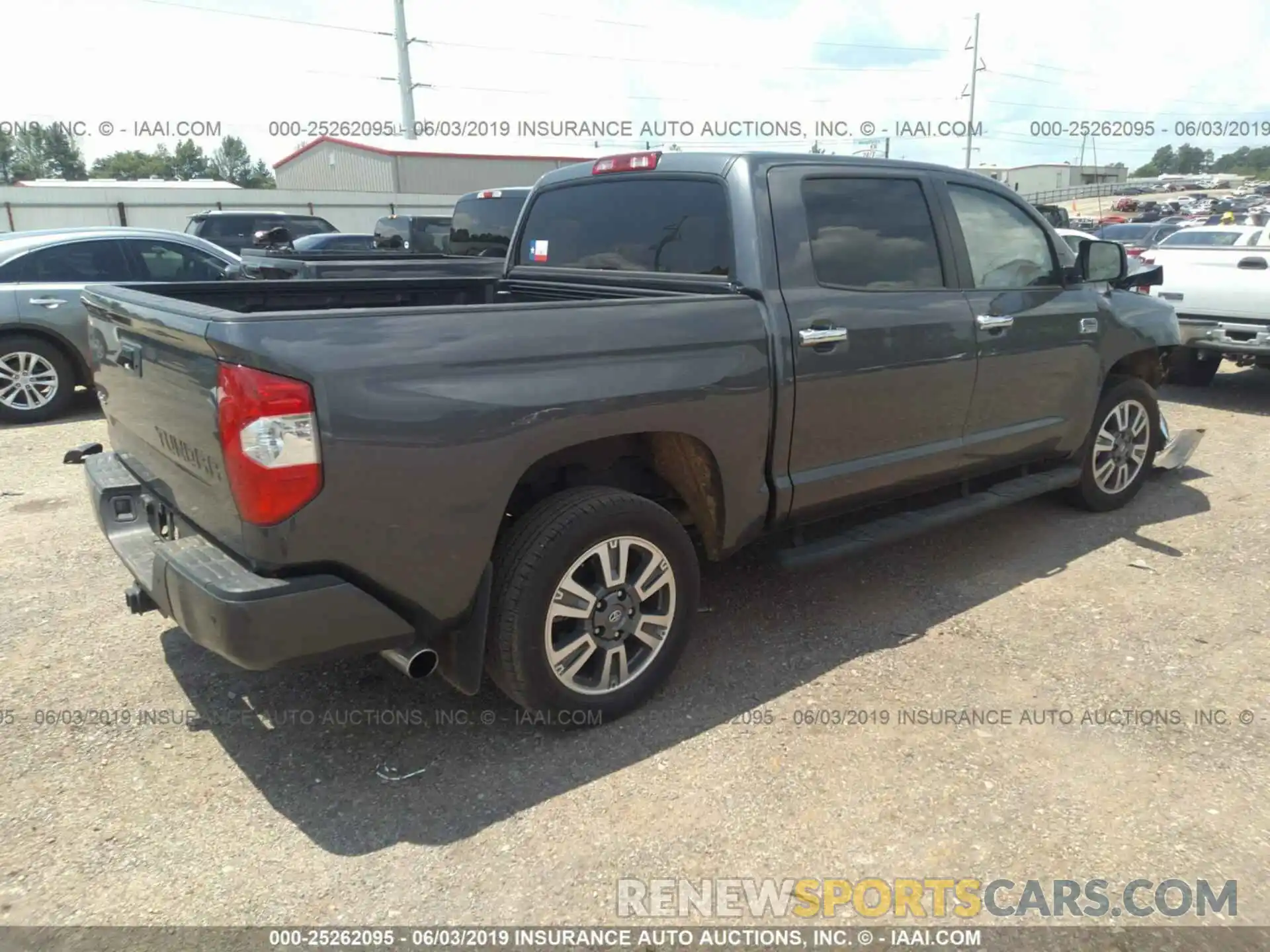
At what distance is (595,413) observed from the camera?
3.01 metres

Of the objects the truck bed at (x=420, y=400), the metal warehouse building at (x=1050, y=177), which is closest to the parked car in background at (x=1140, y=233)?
the truck bed at (x=420, y=400)

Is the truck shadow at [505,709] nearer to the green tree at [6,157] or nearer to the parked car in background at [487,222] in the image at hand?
the parked car in background at [487,222]

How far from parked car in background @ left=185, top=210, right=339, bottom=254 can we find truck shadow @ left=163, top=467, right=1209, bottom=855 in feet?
46.2

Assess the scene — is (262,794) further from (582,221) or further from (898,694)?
(582,221)

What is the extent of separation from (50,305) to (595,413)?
6.90 metres

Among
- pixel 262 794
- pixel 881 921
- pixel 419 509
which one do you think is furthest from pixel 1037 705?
pixel 262 794

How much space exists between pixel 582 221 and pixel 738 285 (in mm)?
1080

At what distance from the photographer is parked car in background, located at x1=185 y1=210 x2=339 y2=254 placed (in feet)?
53.5

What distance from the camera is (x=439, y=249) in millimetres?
14117

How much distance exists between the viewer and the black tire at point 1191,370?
941 cm

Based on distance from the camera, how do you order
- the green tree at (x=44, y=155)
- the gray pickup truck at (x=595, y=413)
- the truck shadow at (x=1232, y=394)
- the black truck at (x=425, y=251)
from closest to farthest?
the gray pickup truck at (x=595, y=413)
the black truck at (x=425, y=251)
the truck shadow at (x=1232, y=394)
the green tree at (x=44, y=155)

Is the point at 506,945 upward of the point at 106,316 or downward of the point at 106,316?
downward

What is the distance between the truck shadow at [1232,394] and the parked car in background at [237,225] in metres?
13.6

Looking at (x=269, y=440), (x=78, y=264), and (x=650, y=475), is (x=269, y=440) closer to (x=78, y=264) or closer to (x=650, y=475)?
(x=650, y=475)
